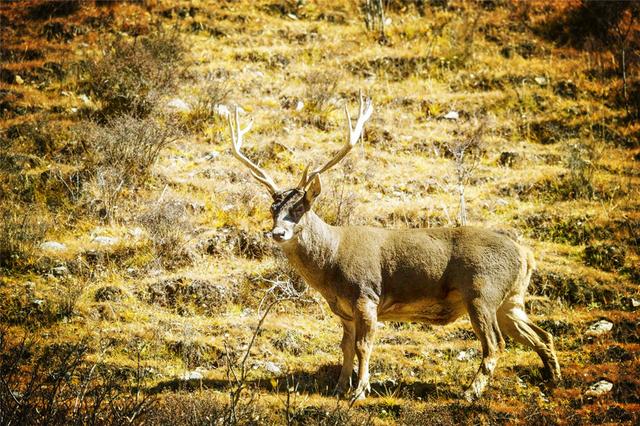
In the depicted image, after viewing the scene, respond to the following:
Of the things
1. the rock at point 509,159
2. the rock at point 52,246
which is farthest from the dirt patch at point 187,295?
the rock at point 509,159

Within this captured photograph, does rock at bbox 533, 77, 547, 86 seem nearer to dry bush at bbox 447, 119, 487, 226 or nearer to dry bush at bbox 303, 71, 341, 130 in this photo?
dry bush at bbox 447, 119, 487, 226

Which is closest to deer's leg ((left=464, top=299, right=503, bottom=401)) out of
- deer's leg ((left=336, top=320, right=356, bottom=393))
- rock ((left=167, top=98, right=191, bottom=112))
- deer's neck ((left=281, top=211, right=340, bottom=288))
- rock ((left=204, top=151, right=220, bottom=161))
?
deer's leg ((left=336, top=320, right=356, bottom=393))

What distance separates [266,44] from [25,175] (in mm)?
9232

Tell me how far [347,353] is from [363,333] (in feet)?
1.71

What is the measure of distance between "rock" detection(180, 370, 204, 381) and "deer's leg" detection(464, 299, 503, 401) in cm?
327

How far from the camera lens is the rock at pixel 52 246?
1119cm

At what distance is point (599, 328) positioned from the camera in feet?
32.2

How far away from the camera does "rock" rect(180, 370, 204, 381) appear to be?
8.38 meters

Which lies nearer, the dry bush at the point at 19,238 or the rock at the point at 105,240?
the dry bush at the point at 19,238

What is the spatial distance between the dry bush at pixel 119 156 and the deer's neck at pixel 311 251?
18.1 feet

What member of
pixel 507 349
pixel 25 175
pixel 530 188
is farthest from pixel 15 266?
pixel 530 188

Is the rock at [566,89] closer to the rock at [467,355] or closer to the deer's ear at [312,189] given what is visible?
the rock at [467,355]

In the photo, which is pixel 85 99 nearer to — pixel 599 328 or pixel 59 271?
pixel 59 271

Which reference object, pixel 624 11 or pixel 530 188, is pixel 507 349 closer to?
pixel 530 188
